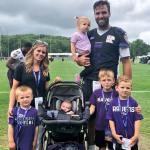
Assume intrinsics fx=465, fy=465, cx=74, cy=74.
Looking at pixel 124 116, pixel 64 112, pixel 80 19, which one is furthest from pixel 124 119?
pixel 80 19

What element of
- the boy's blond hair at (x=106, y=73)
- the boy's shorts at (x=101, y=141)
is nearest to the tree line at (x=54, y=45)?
the boy's shorts at (x=101, y=141)

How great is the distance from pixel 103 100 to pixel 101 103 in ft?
0.17

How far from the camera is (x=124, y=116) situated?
20.5 feet

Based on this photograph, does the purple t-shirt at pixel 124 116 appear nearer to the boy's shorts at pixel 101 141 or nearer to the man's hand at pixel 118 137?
the man's hand at pixel 118 137

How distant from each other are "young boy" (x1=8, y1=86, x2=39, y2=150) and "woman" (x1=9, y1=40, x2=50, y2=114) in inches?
13.7

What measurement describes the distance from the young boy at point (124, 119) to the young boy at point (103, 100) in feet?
0.72

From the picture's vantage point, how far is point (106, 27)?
6.72 metres

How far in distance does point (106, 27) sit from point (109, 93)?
3.14ft

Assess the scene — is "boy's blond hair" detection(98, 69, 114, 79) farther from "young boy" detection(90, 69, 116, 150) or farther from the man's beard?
the man's beard

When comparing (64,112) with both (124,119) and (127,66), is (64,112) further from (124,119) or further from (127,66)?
(127,66)

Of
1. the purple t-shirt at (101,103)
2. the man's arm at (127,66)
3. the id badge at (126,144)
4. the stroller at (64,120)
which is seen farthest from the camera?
the man's arm at (127,66)

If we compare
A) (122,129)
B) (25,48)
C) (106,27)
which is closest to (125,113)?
(122,129)

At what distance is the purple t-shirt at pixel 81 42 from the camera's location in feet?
22.6

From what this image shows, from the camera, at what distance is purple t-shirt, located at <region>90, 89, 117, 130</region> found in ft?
21.5
